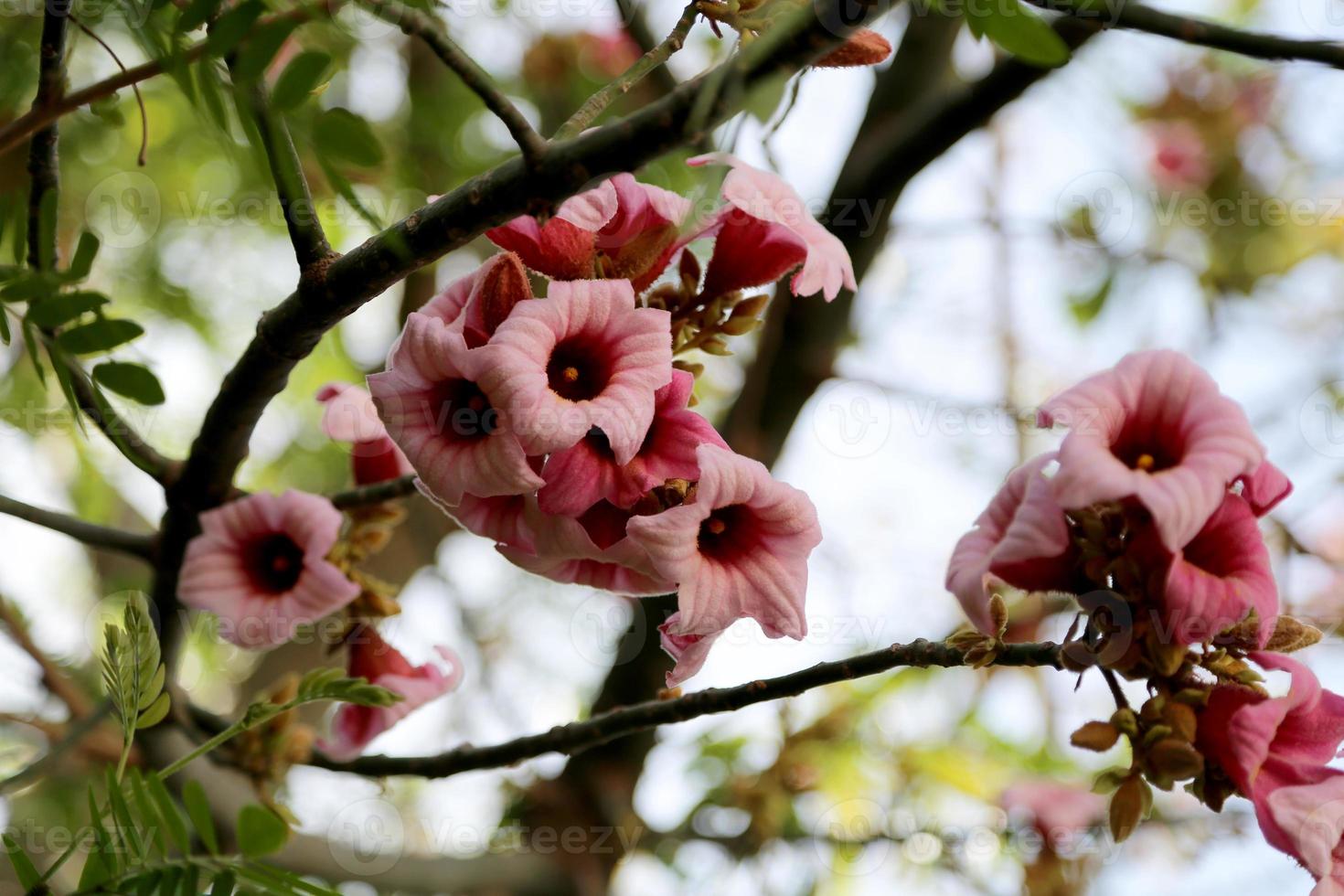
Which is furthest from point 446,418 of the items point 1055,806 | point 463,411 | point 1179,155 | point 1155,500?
point 1179,155

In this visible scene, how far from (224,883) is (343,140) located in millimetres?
439

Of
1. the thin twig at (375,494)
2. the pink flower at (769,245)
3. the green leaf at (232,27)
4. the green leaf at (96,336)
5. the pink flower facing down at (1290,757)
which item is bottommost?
the pink flower facing down at (1290,757)

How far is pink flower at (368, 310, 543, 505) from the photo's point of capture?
0.74 m

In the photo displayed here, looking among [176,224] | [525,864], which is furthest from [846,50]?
[176,224]

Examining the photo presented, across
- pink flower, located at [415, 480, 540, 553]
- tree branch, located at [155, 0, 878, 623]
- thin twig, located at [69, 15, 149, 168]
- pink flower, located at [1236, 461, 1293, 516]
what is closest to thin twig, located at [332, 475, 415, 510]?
tree branch, located at [155, 0, 878, 623]

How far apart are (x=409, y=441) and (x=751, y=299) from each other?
301mm

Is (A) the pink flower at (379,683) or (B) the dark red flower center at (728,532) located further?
(A) the pink flower at (379,683)

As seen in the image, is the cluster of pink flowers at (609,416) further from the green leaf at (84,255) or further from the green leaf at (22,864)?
the green leaf at (22,864)

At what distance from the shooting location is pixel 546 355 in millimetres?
756

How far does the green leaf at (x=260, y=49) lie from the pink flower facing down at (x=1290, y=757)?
2.21ft

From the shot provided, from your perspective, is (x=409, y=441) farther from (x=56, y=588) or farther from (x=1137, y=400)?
(x=56, y=588)

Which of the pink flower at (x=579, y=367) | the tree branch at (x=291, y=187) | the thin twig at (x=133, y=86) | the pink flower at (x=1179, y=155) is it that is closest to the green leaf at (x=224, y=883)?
the pink flower at (x=579, y=367)

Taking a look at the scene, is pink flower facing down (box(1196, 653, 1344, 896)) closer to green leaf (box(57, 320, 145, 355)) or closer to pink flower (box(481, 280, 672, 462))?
pink flower (box(481, 280, 672, 462))

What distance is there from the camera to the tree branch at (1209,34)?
0.63 meters
